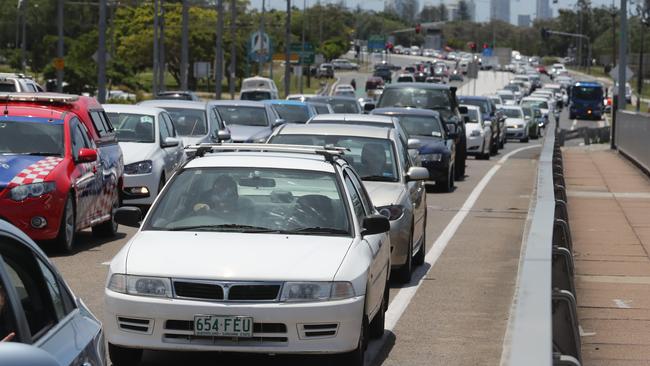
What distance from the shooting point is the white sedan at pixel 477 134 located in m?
41.5

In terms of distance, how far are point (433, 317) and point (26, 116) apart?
6587 millimetres

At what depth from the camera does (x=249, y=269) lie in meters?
8.71

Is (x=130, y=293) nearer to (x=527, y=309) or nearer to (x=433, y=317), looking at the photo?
(x=527, y=309)

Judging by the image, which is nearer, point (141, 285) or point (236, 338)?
point (236, 338)

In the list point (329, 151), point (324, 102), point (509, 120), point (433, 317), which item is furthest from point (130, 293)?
point (509, 120)

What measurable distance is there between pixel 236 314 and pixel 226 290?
159 millimetres

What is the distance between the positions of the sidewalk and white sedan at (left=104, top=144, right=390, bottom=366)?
2.17 m

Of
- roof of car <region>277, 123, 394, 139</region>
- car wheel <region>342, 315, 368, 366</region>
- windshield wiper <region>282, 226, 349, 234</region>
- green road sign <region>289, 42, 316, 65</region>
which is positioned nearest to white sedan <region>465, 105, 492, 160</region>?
roof of car <region>277, 123, 394, 139</region>

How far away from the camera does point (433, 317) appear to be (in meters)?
11.9

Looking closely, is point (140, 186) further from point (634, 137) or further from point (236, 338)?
point (634, 137)

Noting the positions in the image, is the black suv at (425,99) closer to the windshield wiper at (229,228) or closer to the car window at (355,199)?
the car window at (355,199)

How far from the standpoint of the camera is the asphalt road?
9.95 meters

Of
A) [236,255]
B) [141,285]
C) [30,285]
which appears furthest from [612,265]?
[30,285]

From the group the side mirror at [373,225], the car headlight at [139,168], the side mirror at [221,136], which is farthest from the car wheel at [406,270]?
the side mirror at [221,136]
